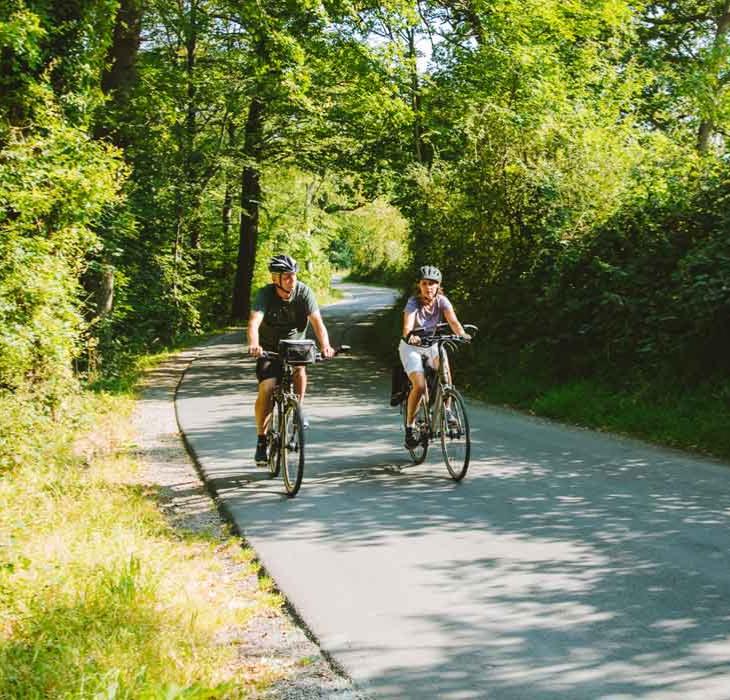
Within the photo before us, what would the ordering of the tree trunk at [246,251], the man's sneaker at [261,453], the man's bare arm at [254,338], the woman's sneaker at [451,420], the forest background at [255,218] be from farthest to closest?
the tree trunk at [246,251] < the man's sneaker at [261,453] < the woman's sneaker at [451,420] < the man's bare arm at [254,338] < the forest background at [255,218]

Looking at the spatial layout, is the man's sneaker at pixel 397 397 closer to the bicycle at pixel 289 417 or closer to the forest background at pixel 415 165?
the bicycle at pixel 289 417

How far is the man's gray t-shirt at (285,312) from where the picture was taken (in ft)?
26.6

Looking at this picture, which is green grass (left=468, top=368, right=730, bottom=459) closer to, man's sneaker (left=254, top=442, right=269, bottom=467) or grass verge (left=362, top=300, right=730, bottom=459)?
grass verge (left=362, top=300, right=730, bottom=459)

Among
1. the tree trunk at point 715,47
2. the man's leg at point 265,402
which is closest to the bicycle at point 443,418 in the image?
the man's leg at point 265,402

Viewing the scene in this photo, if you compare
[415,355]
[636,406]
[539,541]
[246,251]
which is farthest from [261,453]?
[246,251]

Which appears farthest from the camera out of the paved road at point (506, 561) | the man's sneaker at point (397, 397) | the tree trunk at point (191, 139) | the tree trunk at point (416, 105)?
the tree trunk at point (191, 139)

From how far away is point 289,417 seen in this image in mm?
7961

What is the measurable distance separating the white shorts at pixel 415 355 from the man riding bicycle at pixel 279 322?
37.7 inches

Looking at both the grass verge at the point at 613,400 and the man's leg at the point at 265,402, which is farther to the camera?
the grass verge at the point at 613,400

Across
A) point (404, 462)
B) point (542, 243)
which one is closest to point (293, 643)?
point (404, 462)

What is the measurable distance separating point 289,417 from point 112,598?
343 centimetres

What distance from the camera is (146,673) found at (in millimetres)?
3836

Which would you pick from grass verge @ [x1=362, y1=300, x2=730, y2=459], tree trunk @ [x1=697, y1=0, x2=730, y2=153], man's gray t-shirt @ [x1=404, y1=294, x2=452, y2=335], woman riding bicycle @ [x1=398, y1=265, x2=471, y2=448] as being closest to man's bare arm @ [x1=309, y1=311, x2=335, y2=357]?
woman riding bicycle @ [x1=398, y1=265, x2=471, y2=448]

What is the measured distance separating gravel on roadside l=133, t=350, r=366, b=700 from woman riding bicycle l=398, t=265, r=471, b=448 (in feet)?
7.51
